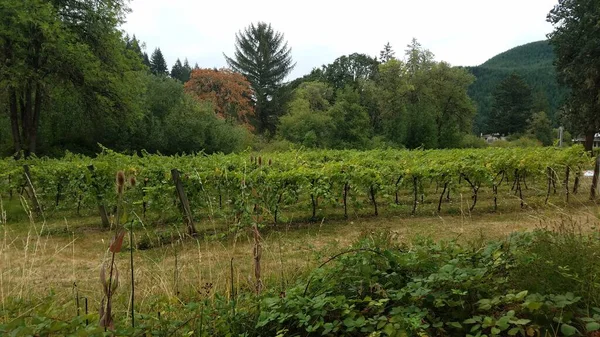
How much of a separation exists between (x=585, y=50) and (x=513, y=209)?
63.5ft

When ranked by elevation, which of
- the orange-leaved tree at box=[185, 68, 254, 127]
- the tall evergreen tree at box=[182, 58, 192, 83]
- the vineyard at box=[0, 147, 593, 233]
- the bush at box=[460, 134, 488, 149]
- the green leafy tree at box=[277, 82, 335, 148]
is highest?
the tall evergreen tree at box=[182, 58, 192, 83]

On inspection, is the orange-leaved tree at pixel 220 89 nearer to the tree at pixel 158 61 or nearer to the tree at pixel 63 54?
the tree at pixel 63 54

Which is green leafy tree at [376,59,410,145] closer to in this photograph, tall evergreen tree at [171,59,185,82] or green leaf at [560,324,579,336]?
green leaf at [560,324,579,336]

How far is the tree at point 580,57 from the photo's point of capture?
73.8 feet

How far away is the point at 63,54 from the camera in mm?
14234

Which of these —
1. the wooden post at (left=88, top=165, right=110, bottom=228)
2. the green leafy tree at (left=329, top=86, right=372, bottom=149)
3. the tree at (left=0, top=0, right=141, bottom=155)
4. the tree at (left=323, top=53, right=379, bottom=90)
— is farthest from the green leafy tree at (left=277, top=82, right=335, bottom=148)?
the tree at (left=323, top=53, right=379, bottom=90)

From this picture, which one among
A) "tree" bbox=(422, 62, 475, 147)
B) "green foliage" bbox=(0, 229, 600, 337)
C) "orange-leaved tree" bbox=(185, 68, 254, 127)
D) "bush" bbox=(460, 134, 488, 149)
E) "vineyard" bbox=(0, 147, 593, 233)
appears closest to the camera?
"green foliage" bbox=(0, 229, 600, 337)

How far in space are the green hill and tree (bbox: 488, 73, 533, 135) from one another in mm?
3411

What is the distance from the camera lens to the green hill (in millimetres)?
74750

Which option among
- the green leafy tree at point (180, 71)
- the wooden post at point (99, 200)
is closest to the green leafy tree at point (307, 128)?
the wooden post at point (99, 200)

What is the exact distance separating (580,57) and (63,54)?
2673 cm

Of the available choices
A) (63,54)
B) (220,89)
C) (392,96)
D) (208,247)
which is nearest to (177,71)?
(220,89)

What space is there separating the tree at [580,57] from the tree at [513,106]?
40875 millimetres

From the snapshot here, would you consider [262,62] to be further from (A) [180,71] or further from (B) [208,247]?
(B) [208,247]
